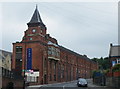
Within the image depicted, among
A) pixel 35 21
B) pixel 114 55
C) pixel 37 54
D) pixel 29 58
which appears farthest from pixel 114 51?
pixel 35 21

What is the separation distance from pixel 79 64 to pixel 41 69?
41.5m

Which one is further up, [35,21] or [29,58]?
[35,21]

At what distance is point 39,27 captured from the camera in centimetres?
6388

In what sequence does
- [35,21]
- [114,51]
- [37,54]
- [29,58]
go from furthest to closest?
[35,21] → [114,51] → [37,54] → [29,58]

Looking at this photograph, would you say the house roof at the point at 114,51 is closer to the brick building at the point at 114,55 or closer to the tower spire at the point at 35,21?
the brick building at the point at 114,55

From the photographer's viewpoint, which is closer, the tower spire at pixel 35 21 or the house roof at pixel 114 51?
the house roof at pixel 114 51

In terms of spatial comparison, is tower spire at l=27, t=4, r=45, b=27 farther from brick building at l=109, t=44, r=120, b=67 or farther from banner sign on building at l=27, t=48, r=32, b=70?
brick building at l=109, t=44, r=120, b=67

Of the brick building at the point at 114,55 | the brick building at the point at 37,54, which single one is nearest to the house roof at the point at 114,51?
the brick building at the point at 114,55

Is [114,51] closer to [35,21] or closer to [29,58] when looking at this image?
[29,58]

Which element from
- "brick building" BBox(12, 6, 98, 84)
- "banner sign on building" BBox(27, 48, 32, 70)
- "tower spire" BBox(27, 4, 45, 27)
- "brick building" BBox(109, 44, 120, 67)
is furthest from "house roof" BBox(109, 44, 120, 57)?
"banner sign on building" BBox(27, 48, 32, 70)

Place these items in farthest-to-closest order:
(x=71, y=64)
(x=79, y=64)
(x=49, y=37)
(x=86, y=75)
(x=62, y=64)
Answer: (x=86, y=75) → (x=79, y=64) → (x=71, y=64) → (x=62, y=64) → (x=49, y=37)

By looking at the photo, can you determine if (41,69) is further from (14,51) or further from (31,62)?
(14,51)

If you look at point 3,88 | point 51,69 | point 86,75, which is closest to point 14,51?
point 51,69

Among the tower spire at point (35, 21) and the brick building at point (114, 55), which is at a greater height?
the tower spire at point (35, 21)
